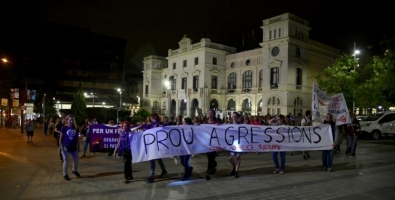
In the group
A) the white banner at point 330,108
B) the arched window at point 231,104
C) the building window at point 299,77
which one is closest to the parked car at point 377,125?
the white banner at point 330,108

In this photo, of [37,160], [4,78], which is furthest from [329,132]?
[4,78]

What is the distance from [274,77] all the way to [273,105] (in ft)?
13.6

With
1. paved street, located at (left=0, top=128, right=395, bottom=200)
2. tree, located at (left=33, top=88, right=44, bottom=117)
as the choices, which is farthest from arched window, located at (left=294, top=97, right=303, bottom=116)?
tree, located at (left=33, top=88, right=44, bottom=117)

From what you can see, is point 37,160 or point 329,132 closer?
point 329,132

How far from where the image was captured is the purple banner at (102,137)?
13.9 m

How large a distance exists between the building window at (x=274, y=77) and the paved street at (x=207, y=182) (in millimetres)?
34633

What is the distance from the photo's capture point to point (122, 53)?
100625 mm

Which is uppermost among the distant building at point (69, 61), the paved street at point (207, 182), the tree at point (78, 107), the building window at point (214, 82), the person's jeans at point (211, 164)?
the distant building at point (69, 61)

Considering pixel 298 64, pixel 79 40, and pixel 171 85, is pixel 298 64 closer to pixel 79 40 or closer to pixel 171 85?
pixel 171 85

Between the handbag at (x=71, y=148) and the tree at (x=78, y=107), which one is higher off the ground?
the tree at (x=78, y=107)

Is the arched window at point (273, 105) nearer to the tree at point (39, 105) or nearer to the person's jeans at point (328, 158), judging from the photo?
the person's jeans at point (328, 158)

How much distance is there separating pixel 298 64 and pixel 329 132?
37.2 metres

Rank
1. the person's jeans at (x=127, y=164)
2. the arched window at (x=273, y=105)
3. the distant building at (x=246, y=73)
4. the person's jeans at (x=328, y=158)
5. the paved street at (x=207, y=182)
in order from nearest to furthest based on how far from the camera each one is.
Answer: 1. the paved street at (x=207, y=182)
2. the person's jeans at (x=127, y=164)
3. the person's jeans at (x=328, y=158)
4. the distant building at (x=246, y=73)
5. the arched window at (x=273, y=105)

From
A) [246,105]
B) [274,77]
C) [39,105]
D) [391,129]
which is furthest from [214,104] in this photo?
[391,129]
